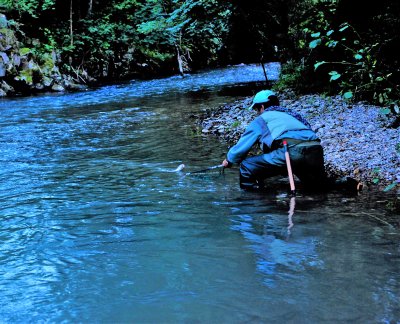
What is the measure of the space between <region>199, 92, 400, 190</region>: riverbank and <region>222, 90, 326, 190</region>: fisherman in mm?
810

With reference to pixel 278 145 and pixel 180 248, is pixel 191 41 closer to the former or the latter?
pixel 278 145

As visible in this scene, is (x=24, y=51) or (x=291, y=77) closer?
(x=291, y=77)

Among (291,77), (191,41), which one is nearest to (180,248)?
(291,77)

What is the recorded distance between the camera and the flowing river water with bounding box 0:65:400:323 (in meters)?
2.95

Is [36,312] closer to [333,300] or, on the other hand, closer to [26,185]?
[333,300]

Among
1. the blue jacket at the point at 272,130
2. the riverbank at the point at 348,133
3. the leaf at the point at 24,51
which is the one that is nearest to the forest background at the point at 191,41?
the leaf at the point at 24,51

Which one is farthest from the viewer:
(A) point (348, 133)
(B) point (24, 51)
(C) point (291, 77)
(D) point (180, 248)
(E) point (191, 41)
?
(E) point (191, 41)

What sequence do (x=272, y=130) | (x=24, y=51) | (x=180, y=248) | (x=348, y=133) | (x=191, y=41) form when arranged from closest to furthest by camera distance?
(x=180, y=248) < (x=272, y=130) < (x=348, y=133) < (x=24, y=51) < (x=191, y=41)

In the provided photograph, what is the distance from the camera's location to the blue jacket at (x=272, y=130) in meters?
5.40

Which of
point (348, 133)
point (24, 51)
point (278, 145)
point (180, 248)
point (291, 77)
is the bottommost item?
point (180, 248)

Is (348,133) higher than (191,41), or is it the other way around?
(191,41)

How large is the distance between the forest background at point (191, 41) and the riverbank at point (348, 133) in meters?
0.51

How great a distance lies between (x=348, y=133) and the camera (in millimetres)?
8000

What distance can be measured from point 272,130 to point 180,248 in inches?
86.7
